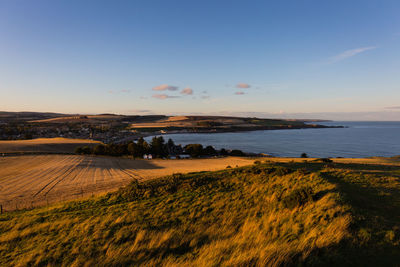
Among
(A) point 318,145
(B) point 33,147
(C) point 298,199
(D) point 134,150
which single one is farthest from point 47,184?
(A) point 318,145

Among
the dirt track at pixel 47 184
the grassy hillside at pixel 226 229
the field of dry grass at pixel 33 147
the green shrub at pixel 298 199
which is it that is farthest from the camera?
the field of dry grass at pixel 33 147

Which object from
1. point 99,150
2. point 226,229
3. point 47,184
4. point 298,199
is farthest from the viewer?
point 99,150

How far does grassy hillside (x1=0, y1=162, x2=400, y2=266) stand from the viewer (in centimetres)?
617

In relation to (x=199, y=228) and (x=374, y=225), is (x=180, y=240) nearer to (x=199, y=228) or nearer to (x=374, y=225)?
(x=199, y=228)

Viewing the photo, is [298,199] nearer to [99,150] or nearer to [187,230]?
[187,230]

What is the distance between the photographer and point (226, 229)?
8820mm

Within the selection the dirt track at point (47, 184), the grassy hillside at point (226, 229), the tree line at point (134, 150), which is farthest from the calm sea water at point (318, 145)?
the grassy hillside at point (226, 229)

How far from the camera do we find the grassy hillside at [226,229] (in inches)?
243

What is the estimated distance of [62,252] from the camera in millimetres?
8023

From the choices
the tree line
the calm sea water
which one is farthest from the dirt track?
the calm sea water

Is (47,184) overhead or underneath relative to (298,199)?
underneath

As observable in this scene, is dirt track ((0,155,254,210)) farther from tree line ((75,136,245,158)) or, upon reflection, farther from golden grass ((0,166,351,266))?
tree line ((75,136,245,158))

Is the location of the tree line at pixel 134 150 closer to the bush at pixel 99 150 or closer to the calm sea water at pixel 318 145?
the bush at pixel 99 150

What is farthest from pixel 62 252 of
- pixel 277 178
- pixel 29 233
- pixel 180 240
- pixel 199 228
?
pixel 277 178
